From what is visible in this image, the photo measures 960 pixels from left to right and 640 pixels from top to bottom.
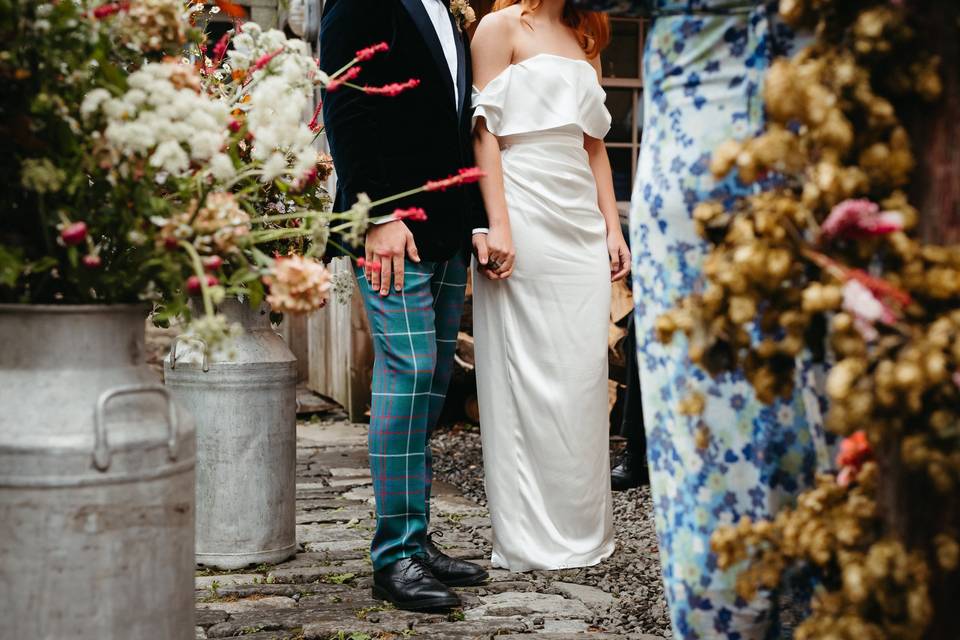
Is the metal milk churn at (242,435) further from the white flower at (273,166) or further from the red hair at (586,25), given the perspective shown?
the white flower at (273,166)

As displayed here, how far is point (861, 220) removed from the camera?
1.23 metres

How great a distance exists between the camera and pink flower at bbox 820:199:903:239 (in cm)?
122

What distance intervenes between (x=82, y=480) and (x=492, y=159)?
185 centimetres

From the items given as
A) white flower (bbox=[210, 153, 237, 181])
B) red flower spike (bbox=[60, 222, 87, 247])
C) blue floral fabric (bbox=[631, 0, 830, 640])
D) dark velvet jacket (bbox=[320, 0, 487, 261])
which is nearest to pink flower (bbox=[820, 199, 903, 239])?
blue floral fabric (bbox=[631, 0, 830, 640])

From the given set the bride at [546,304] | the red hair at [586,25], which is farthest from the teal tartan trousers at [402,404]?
the red hair at [586,25]

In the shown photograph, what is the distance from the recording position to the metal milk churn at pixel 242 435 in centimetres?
335

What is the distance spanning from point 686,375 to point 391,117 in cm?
138

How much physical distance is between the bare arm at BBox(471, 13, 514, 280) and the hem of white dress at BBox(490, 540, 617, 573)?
35.2 inches

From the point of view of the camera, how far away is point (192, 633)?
1899 millimetres

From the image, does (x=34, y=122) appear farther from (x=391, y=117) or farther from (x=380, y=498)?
(x=380, y=498)

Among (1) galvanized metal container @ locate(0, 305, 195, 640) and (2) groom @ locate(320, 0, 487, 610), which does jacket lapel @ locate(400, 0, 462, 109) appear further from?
(1) galvanized metal container @ locate(0, 305, 195, 640)

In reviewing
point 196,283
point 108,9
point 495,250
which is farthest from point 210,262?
point 495,250

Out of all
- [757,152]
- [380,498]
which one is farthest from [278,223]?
[757,152]

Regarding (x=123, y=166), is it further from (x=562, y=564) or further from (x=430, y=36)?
(x=562, y=564)
